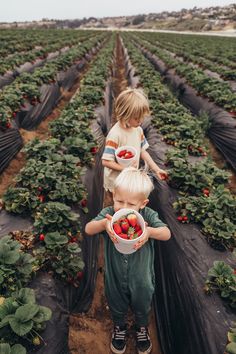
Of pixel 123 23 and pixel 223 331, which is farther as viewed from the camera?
pixel 123 23

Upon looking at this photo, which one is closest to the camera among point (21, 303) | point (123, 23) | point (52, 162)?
point (21, 303)

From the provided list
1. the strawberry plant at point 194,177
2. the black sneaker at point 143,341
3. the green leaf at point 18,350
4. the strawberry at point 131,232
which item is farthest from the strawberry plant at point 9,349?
the strawberry plant at point 194,177

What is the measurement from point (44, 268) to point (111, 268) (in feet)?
2.47

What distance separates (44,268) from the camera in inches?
105

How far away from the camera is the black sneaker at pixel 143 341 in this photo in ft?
9.05

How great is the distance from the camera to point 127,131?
311cm

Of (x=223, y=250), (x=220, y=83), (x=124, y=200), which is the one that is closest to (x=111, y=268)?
(x=124, y=200)

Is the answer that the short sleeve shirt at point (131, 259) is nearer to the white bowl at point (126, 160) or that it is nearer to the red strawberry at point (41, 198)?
the white bowl at point (126, 160)

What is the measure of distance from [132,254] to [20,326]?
37.2 inches

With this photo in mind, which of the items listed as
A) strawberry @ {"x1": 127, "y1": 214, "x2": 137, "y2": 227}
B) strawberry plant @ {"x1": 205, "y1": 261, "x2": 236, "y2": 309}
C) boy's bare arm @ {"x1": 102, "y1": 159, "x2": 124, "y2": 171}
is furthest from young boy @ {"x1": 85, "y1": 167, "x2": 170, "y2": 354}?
boy's bare arm @ {"x1": 102, "y1": 159, "x2": 124, "y2": 171}

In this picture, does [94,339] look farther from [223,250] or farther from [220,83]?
[220,83]

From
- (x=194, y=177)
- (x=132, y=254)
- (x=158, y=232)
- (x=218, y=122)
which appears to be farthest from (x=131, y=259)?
(x=218, y=122)

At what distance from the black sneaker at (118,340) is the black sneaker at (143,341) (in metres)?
0.14

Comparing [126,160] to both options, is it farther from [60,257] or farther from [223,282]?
[223,282]
